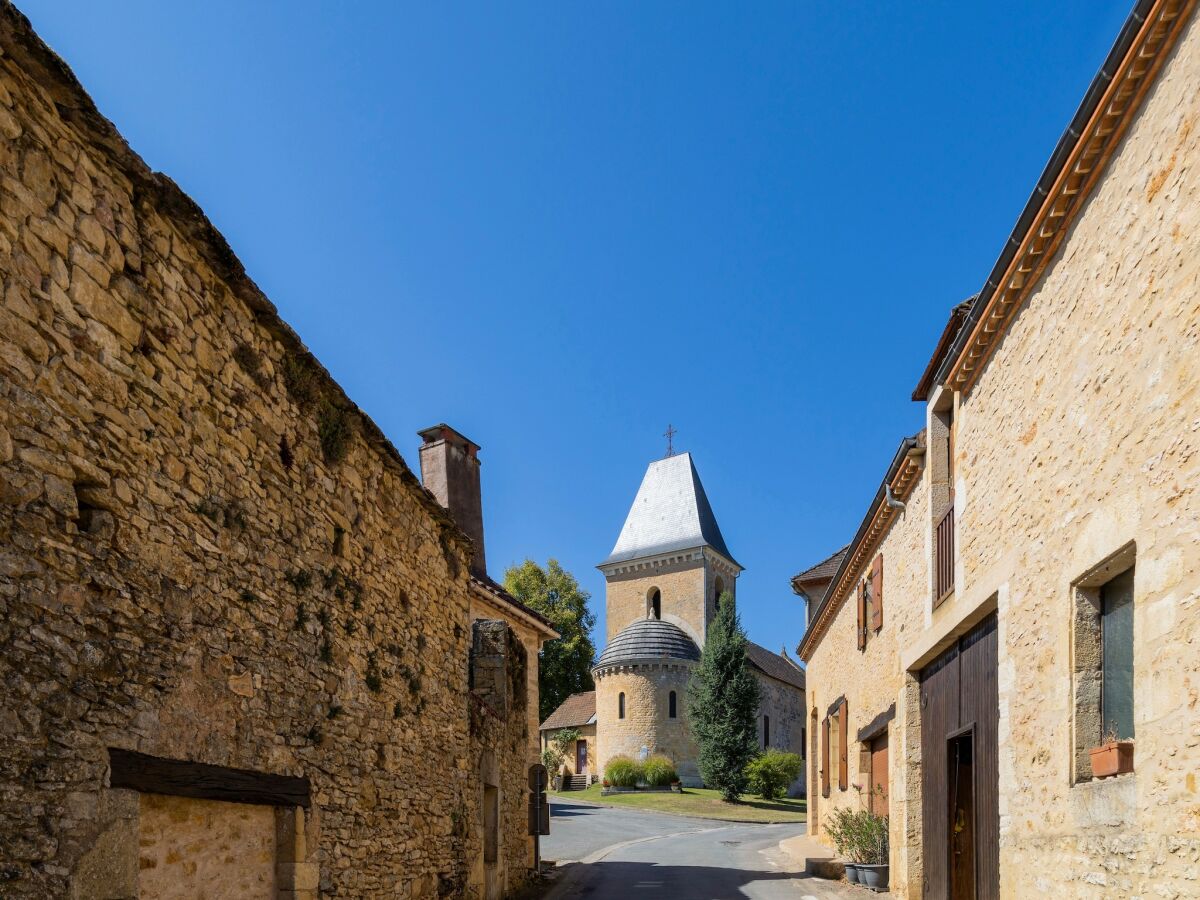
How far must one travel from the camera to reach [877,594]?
1401 centimetres

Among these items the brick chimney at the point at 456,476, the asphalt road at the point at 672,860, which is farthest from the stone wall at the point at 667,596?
the brick chimney at the point at 456,476

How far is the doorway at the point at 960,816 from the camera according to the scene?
9891 millimetres

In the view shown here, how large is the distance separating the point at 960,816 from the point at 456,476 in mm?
10119

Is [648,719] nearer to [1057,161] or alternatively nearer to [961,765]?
[961,765]

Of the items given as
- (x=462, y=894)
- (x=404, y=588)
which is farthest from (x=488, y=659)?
(x=404, y=588)

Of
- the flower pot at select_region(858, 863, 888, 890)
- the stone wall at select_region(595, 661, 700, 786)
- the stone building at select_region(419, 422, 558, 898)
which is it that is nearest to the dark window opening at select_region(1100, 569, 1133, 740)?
the stone building at select_region(419, 422, 558, 898)

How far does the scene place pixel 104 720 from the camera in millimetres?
4590

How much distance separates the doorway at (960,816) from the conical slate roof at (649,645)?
3443 cm

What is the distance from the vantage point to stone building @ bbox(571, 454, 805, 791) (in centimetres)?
4325

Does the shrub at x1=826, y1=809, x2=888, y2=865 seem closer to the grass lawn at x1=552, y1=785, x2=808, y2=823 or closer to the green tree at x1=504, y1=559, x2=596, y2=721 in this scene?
the grass lawn at x1=552, y1=785, x2=808, y2=823

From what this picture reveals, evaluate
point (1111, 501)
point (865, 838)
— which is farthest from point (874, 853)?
point (1111, 501)

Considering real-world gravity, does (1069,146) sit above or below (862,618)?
above

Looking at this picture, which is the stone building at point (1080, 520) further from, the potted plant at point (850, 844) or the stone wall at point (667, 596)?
the stone wall at point (667, 596)

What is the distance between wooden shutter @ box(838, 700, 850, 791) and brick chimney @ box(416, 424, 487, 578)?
6.81 metres
